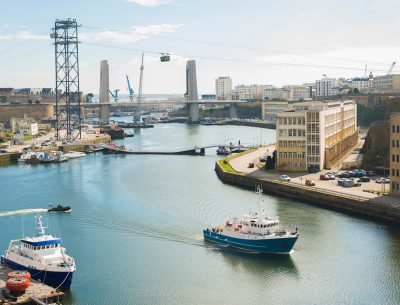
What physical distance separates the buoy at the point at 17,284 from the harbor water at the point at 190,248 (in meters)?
0.73

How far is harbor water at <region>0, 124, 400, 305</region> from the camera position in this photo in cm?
922

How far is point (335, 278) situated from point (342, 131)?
540 inches

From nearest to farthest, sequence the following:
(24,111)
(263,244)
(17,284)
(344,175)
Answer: (17,284) < (263,244) < (344,175) < (24,111)

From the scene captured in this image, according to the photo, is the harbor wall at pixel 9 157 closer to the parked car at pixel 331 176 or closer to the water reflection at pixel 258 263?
the parked car at pixel 331 176

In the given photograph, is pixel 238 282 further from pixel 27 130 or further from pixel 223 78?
pixel 223 78

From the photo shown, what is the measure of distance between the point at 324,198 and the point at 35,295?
7.87 m

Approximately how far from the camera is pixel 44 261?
9312mm

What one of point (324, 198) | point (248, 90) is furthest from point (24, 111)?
point (248, 90)

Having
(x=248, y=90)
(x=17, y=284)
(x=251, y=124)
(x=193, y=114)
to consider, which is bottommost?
(x=17, y=284)

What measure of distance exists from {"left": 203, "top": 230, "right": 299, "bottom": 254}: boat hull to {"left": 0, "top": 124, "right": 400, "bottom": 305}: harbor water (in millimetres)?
149

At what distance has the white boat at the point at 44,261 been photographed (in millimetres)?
9117

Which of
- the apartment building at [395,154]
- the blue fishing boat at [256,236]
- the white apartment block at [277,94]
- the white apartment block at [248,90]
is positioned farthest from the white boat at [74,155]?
the white apartment block at [248,90]

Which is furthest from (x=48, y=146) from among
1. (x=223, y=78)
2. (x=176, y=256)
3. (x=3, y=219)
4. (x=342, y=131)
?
(x=223, y=78)

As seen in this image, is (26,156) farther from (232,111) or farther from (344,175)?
(232,111)
